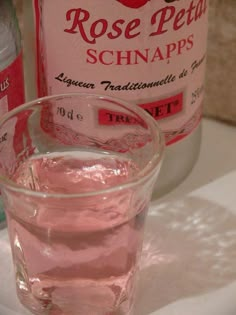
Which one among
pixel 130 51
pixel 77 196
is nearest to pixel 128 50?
pixel 130 51

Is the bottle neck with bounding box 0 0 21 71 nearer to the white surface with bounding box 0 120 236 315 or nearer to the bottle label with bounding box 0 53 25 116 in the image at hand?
the bottle label with bounding box 0 53 25 116

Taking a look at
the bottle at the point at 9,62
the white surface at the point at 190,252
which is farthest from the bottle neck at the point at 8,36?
the white surface at the point at 190,252


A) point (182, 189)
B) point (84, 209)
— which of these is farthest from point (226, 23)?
point (84, 209)

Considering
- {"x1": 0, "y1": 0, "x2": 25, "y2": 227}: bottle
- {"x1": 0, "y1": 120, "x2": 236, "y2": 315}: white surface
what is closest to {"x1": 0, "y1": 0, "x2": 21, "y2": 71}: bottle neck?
{"x1": 0, "y1": 0, "x2": 25, "y2": 227}: bottle

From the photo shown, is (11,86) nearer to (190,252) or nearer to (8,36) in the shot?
(8,36)

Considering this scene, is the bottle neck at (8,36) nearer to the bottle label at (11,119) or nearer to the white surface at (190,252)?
the bottle label at (11,119)

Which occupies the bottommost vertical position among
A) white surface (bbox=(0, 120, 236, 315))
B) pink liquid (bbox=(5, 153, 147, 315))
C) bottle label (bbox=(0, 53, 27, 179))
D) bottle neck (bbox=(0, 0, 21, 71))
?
white surface (bbox=(0, 120, 236, 315))
